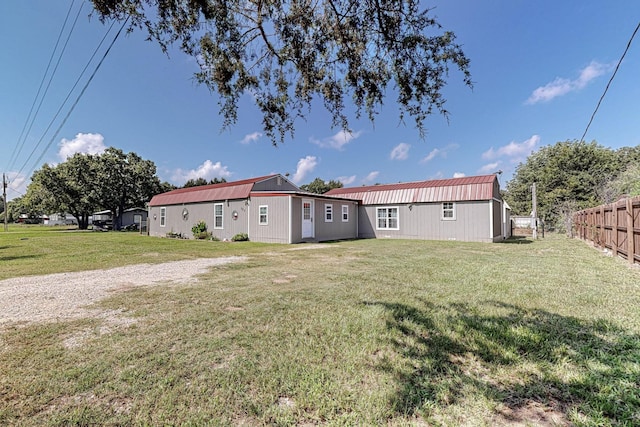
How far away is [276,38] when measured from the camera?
447 cm

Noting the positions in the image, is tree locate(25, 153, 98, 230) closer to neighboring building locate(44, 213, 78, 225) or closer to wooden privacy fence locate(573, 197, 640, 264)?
neighboring building locate(44, 213, 78, 225)

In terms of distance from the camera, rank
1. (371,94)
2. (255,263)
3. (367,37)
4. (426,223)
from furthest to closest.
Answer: (426,223) → (255,263) → (371,94) → (367,37)

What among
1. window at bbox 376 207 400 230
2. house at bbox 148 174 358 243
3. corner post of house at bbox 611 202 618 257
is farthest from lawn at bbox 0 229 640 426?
window at bbox 376 207 400 230

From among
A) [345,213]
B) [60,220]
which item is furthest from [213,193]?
[60,220]

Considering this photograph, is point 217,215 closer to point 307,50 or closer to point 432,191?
point 432,191

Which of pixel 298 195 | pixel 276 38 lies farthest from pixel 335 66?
pixel 298 195

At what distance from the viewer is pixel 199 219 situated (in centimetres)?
1853

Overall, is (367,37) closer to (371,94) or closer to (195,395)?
(371,94)

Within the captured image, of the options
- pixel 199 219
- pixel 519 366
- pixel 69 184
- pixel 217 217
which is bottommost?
pixel 519 366

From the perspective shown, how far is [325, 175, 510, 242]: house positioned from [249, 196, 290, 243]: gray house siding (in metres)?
6.54

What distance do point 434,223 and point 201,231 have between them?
14.4m

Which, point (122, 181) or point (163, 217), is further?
point (122, 181)

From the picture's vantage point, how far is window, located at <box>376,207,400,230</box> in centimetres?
1784

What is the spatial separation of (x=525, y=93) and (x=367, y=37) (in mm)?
13413
